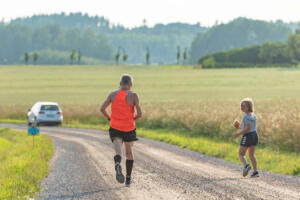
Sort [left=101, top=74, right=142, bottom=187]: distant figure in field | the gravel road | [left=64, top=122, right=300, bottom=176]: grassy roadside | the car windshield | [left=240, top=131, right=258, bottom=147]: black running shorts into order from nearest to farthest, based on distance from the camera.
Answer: the gravel road
[left=101, top=74, right=142, bottom=187]: distant figure in field
[left=240, top=131, right=258, bottom=147]: black running shorts
[left=64, top=122, right=300, bottom=176]: grassy roadside
the car windshield

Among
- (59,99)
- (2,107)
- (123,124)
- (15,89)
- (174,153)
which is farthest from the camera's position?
(15,89)

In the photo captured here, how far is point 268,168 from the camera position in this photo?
1232 cm

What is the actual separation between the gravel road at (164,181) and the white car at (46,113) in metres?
19.1

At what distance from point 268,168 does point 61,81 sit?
7364 cm

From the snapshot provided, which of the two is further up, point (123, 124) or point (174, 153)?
point (123, 124)

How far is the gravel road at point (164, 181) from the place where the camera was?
839 cm

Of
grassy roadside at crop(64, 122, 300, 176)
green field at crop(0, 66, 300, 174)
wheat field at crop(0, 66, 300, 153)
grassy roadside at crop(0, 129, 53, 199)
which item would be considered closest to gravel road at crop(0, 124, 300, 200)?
grassy roadside at crop(0, 129, 53, 199)

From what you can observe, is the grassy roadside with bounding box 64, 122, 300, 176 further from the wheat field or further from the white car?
the white car

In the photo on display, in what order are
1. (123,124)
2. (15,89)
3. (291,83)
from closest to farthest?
(123,124), (291,83), (15,89)

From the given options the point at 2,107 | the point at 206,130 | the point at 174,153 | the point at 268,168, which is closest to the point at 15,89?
the point at 2,107

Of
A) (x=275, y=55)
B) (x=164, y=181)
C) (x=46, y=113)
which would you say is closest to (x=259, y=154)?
(x=164, y=181)

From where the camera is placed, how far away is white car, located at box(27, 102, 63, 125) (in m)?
33.5

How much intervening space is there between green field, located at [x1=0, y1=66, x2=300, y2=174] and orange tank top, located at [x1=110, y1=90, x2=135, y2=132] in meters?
4.84

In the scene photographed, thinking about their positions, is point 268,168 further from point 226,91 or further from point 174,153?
point 226,91
